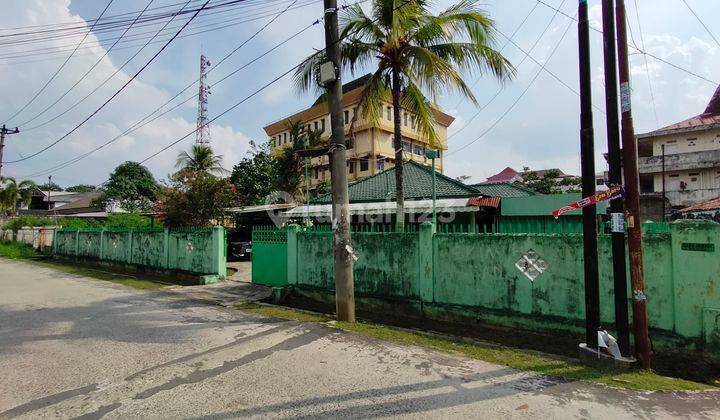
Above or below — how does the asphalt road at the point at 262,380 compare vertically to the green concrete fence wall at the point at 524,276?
below

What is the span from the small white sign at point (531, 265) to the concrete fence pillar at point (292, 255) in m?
5.41

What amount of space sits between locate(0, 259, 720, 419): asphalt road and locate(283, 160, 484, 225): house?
6605 mm

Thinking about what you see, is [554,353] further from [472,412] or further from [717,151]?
[717,151]

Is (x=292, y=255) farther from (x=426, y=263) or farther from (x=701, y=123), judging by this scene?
(x=701, y=123)

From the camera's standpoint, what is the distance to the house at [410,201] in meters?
13.8

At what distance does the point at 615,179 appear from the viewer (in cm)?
506

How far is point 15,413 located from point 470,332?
5854 millimetres

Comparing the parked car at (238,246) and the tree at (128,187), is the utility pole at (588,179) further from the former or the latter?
the tree at (128,187)

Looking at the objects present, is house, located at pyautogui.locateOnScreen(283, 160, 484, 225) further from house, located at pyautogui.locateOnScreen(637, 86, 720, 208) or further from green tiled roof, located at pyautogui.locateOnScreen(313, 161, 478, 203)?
house, located at pyautogui.locateOnScreen(637, 86, 720, 208)

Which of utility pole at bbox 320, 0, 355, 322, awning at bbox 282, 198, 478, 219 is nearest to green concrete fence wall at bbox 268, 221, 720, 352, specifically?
utility pole at bbox 320, 0, 355, 322

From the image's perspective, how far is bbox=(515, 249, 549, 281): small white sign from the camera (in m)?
6.48

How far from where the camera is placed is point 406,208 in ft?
46.6

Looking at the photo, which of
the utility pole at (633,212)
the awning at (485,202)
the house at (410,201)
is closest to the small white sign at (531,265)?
the utility pole at (633,212)

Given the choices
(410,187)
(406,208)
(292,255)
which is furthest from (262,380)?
(410,187)
